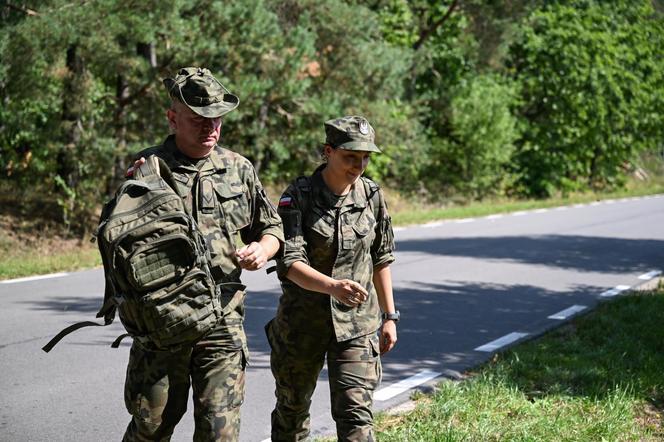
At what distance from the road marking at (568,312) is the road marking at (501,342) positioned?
2.96 feet

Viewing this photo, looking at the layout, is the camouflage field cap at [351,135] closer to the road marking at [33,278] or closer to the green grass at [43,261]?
the road marking at [33,278]

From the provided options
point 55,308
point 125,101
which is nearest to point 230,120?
point 125,101

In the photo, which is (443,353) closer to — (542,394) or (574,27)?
(542,394)

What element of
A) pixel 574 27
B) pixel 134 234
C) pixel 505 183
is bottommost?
pixel 505 183

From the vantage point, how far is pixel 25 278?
10.6 m

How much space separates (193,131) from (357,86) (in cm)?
1607

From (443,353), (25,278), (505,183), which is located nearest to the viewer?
(443,353)

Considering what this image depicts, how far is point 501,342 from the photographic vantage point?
7816 mm

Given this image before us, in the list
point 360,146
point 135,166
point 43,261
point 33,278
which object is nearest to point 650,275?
point 33,278

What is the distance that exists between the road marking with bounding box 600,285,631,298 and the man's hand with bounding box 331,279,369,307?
697cm

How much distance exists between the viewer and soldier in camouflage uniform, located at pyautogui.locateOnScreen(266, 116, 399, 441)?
4.06 m

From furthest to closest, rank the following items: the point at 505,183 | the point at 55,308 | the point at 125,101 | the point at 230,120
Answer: the point at 505,183 → the point at 230,120 → the point at 125,101 → the point at 55,308

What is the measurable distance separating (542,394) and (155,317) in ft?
11.1

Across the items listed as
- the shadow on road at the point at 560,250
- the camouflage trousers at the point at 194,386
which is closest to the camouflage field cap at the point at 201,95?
the camouflage trousers at the point at 194,386
